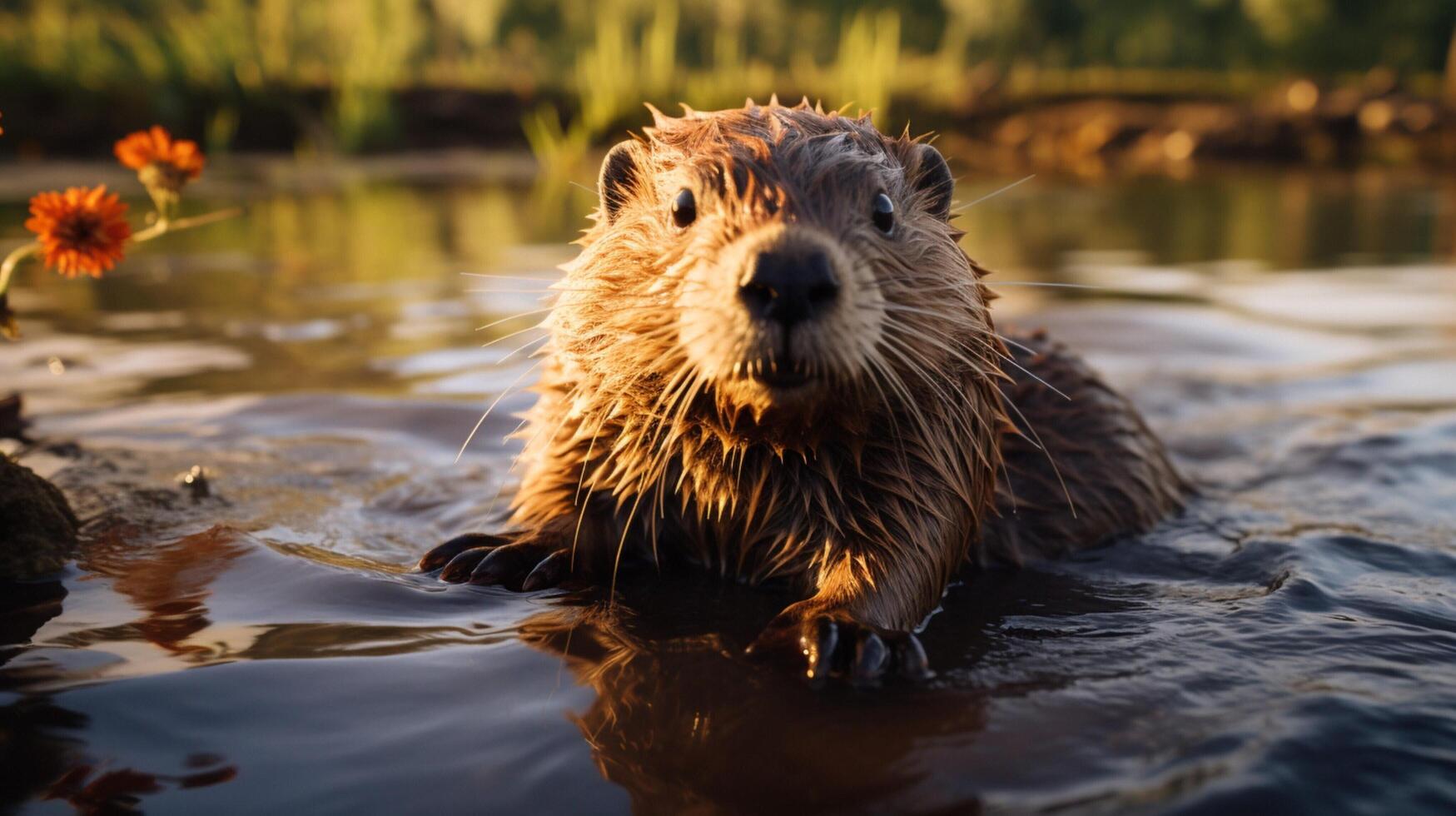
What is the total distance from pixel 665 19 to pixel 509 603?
14.2 meters

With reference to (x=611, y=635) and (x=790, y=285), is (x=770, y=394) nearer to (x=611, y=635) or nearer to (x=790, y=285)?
(x=790, y=285)

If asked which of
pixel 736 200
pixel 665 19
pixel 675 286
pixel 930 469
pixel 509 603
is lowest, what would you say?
pixel 509 603

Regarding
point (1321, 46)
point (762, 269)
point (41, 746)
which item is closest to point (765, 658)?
point (762, 269)

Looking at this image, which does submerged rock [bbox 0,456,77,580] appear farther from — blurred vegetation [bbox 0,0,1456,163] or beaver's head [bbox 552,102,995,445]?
blurred vegetation [bbox 0,0,1456,163]

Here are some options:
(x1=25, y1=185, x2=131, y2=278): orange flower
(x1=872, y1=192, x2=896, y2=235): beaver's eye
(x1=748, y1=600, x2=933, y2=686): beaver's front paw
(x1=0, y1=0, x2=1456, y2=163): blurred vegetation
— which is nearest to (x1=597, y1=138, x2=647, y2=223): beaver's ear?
(x1=872, y1=192, x2=896, y2=235): beaver's eye

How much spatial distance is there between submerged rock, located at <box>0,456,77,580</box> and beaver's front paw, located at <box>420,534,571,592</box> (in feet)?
2.74

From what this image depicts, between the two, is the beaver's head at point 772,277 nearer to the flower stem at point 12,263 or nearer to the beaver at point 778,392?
the beaver at point 778,392

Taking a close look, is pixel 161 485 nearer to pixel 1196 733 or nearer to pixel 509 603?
pixel 509 603

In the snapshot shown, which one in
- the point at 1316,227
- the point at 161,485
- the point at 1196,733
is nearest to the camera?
the point at 1196,733

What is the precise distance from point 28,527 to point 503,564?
108 centimetres

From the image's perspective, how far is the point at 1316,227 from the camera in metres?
11.6

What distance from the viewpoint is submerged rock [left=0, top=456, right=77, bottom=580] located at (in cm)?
266

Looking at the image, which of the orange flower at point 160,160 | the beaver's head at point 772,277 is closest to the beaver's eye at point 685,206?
the beaver's head at point 772,277

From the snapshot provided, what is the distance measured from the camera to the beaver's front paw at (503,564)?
9.25ft
